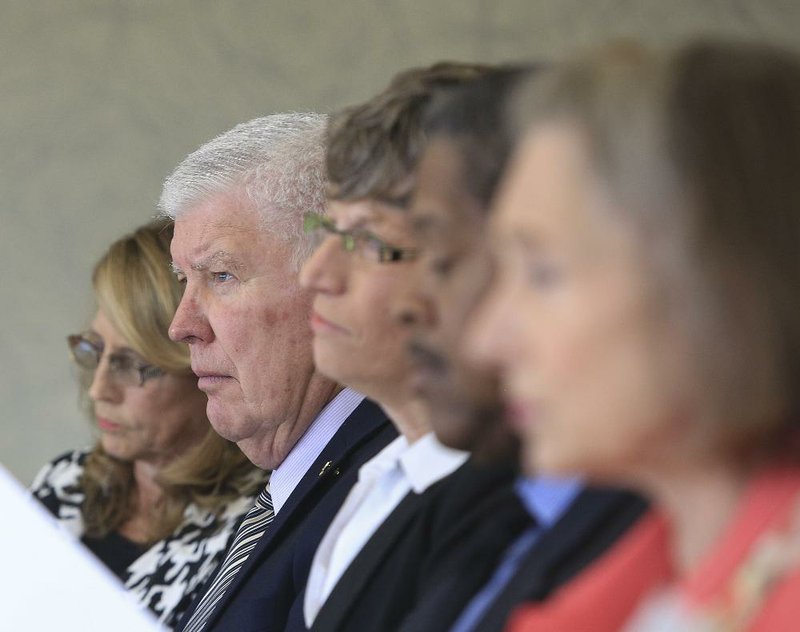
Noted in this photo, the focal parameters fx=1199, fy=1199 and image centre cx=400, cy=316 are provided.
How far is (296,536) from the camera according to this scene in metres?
1.21

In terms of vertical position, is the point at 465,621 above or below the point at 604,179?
below

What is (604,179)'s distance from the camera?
55cm

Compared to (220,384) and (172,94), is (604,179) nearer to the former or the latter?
(220,384)

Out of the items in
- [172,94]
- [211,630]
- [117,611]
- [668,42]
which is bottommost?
[211,630]

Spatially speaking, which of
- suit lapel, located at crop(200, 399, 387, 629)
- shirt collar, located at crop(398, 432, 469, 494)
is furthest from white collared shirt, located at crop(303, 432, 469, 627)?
suit lapel, located at crop(200, 399, 387, 629)

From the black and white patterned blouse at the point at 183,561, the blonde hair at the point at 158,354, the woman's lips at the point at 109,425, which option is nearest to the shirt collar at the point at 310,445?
the black and white patterned blouse at the point at 183,561

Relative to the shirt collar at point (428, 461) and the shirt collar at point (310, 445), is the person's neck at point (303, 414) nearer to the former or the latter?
the shirt collar at point (310, 445)

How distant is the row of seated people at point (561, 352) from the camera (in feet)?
1.76

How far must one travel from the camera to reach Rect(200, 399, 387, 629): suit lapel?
122 cm

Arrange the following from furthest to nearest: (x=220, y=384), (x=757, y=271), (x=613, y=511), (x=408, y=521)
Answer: (x=220, y=384) < (x=408, y=521) < (x=613, y=511) < (x=757, y=271)

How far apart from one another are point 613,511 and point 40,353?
2.54 m

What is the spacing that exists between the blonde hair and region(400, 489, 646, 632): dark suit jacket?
3.40 feet

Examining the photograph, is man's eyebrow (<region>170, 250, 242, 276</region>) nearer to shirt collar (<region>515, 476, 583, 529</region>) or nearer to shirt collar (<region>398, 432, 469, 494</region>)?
shirt collar (<region>398, 432, 469, 494</region>)

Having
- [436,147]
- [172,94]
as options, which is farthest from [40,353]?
[436,147]
